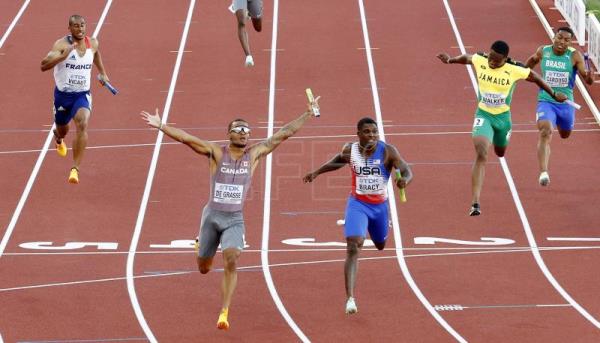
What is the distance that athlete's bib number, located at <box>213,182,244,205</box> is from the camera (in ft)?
55.4

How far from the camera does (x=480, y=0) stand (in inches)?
1417

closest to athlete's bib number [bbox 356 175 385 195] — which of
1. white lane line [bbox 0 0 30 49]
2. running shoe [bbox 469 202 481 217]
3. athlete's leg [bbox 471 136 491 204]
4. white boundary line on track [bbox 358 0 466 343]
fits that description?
white boundary line on track [bbox 358 0 466 343]

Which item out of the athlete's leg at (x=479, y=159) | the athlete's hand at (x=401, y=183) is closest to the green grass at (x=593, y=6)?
the athlete's leg at (x=479, y=159)

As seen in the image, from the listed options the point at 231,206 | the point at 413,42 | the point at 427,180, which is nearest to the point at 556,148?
the point at 427,180

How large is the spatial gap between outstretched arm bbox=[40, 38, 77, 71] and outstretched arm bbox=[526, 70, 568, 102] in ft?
17.8

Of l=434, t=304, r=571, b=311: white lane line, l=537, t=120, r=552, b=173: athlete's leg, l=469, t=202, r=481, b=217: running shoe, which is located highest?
l=537, t=120, r=552, b=173: athlete's leg

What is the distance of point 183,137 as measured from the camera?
16562mm

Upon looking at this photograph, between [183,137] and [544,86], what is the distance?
15.6 ft

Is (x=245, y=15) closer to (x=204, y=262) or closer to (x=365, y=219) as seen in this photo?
(x=365, y=219)

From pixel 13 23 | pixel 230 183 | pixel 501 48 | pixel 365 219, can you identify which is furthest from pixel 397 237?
pixel 13 23

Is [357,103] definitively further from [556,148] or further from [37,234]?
[37,234]

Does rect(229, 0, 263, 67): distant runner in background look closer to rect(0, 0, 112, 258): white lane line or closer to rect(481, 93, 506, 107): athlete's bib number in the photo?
rect(0, 0, 112, 258): white lane line

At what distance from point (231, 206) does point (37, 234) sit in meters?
6.39

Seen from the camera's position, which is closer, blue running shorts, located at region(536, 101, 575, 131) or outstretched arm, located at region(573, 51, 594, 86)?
outstretched arm, located at region(573, 51, 594, 86)
